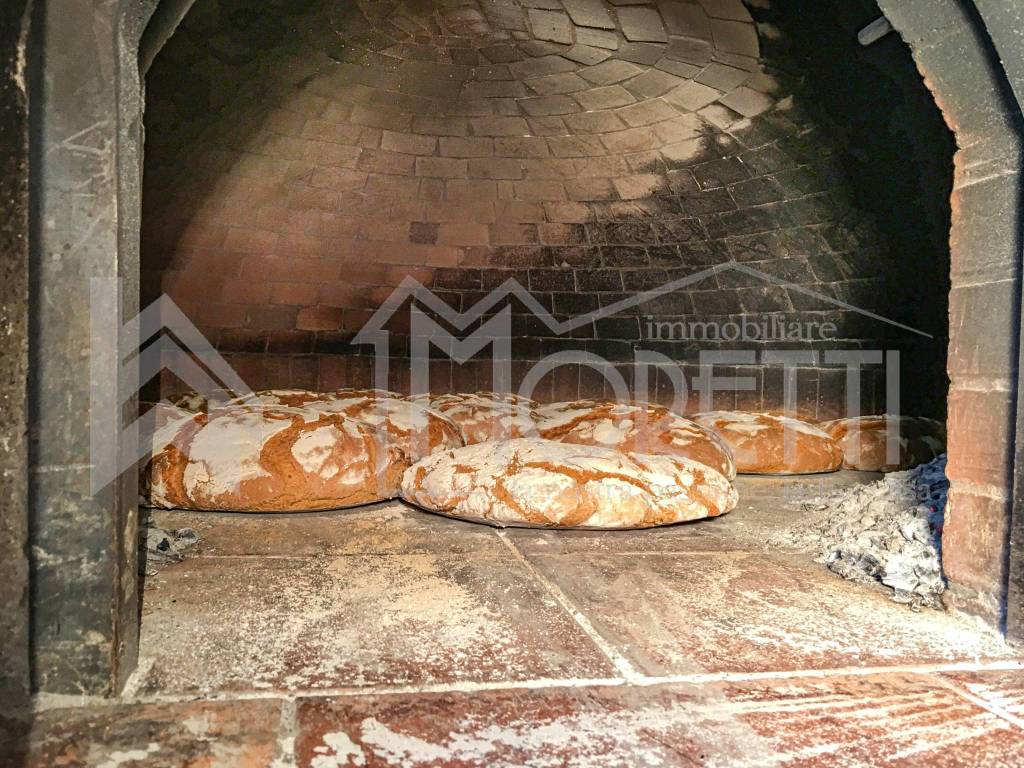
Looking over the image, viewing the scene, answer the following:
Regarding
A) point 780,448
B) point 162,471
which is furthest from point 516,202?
point 162,471

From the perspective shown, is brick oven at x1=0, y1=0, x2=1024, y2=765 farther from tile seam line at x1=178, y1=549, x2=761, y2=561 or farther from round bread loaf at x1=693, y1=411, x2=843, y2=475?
round bread loaf at x1=693, y1=411, x2=843, y2=475

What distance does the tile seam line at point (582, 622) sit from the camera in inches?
54.4

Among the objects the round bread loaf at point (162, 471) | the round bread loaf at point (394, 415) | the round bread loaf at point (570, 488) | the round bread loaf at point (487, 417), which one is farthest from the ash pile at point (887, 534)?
the round bread loaf at point (162, 471)

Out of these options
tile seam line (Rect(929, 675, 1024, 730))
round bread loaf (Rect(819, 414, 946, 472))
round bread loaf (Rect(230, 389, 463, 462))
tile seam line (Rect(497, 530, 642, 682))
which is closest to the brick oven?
tile seam line (Rect(497, 530, 642, 682))

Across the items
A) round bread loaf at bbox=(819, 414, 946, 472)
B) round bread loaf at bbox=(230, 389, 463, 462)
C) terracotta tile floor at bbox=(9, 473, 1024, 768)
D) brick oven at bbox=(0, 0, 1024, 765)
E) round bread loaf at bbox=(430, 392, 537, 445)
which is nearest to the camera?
terracotta tile floor at bbox=(9, 473, 1024, 768)

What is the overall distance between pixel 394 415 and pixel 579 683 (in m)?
2.16

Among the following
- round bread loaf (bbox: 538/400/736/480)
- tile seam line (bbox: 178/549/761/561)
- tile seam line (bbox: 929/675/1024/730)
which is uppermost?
round bread loaf (bbox: 538/400/736/480)

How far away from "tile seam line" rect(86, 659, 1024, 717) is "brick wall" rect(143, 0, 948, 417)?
314 cm

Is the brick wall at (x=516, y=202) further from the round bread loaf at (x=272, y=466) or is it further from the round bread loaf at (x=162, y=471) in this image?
the round bread loaf at (x=272, y=466)

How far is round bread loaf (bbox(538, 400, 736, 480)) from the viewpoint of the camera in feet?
10.5

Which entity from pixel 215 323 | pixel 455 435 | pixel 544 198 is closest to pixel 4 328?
pixel 455 435

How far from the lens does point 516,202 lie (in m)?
4.62

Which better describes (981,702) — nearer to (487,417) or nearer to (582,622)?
(582,622)

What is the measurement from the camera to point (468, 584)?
1.91m
